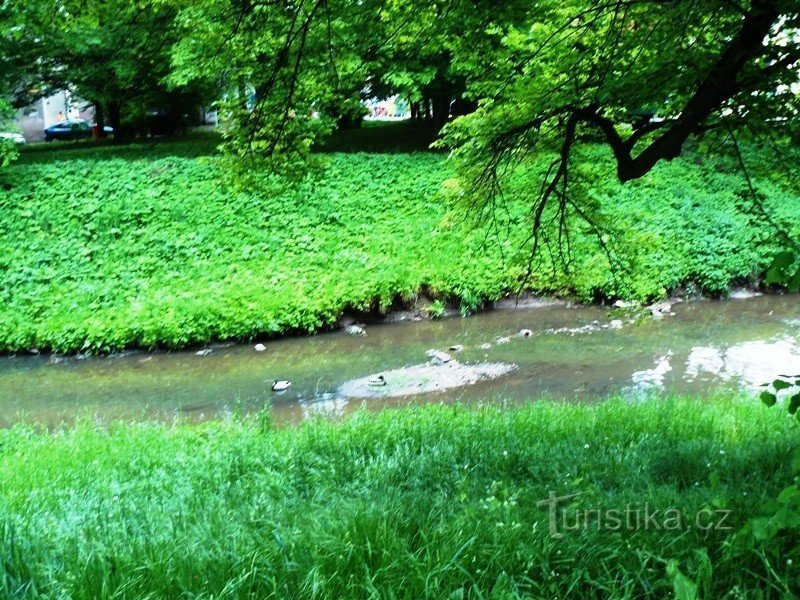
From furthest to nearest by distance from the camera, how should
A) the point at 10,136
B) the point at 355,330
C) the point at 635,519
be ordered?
the point at 10,136
the point at 355,330
the point at 635,519

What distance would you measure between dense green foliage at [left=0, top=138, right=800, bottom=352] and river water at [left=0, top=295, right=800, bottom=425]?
2.09ft

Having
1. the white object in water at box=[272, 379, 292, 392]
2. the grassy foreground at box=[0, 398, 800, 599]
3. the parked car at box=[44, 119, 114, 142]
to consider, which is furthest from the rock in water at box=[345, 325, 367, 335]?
the parked car at box=[44, 119, 114, 142]

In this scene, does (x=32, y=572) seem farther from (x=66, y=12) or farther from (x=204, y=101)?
(x=204, y=101)

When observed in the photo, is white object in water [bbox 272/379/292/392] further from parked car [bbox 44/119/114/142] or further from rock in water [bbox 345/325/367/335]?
parked car [bbox 44/119/114/142]

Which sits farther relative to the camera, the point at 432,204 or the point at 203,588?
the point at 432,204

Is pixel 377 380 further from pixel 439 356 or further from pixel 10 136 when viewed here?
pixel 10 136

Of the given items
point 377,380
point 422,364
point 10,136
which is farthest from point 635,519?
point 10,136

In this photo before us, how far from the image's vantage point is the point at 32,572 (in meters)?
2.74

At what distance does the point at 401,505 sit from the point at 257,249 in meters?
11.4

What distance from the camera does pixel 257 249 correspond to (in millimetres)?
14273

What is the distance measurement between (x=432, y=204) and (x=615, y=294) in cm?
466

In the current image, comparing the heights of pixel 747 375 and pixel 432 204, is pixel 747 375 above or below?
below

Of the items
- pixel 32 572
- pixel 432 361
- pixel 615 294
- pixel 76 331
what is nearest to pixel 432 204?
pixel 615 294

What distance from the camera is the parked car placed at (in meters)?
26.5
